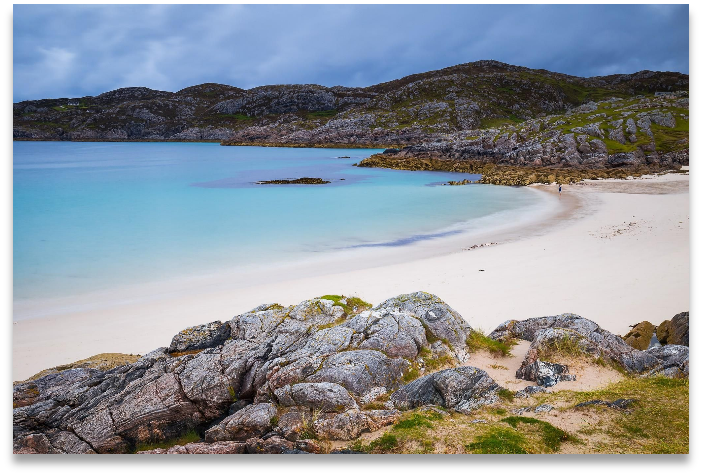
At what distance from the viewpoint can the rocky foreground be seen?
25.7 ft

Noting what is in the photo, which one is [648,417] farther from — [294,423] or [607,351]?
[294,423]

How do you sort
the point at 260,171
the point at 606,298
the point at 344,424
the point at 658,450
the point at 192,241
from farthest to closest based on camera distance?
the point at 260,171 < the point at 192,241 < the point at 606,298 < the point at 344,424 < the point at 658,450

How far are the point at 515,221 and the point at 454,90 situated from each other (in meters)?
145

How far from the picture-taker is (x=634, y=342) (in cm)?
1155

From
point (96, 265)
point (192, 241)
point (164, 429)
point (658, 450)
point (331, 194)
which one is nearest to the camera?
point (658, 450)

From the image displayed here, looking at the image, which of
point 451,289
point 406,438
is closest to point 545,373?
point 406,438

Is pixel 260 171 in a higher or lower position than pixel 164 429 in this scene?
higher

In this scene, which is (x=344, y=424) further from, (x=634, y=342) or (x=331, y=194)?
(x=331, y=194)

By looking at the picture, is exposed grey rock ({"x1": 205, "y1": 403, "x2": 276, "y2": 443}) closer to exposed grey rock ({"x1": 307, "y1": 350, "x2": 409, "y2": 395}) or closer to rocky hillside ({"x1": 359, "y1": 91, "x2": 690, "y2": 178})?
exposed grey rock ({"x1": 307, "y1": 350, "x2": 409, "y2": 395})

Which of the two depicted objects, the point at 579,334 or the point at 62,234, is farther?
the point at 62,234

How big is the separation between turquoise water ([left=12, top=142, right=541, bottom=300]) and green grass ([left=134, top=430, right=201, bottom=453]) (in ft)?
47.0

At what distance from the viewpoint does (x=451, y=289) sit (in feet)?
58.6

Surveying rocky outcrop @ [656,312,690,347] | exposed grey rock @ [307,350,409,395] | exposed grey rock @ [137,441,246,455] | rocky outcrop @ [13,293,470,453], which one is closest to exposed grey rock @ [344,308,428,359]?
rocky outcrop @ [13,293,470,453]
